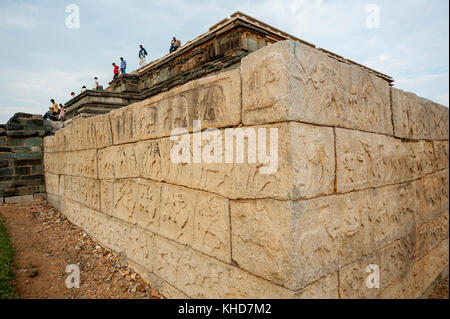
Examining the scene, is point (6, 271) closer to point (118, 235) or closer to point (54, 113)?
point (118, 235)

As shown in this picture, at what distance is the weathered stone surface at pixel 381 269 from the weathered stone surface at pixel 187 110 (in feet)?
5.21

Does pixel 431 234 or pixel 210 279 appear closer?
pixel 210 279

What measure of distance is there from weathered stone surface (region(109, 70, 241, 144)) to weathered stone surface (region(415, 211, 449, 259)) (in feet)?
9.93

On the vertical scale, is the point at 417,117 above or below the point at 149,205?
above

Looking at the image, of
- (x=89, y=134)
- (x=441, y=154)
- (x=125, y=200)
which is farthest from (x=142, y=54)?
(x=441, y=154)

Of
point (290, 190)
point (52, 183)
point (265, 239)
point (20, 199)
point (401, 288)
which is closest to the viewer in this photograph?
point (290, 190)

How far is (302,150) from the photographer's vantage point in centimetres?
178

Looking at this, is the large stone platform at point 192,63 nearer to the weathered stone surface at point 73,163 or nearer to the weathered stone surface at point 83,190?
the weathered stone surface at point 73,163

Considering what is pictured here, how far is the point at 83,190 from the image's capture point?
529 cm

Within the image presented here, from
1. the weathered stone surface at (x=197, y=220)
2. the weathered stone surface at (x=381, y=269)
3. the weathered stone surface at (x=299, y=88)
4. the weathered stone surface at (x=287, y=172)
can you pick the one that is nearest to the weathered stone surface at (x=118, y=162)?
the weathered stone surface at (x=197, y=220)

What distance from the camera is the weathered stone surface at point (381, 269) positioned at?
2164 mm

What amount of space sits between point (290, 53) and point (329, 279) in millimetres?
1643

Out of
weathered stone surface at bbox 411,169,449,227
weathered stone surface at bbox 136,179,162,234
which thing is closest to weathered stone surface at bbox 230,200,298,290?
weathered stone surface at bbox 136,179,162,234

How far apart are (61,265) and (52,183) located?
4415 mm
